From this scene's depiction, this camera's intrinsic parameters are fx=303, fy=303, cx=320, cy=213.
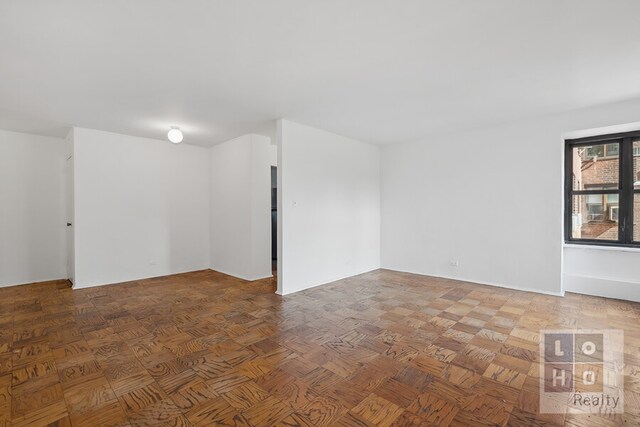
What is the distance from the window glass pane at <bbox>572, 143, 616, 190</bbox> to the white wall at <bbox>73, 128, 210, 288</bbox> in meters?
5.98

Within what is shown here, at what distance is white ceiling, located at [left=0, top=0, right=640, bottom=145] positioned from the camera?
1855mm

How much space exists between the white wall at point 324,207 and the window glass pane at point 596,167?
115 inches

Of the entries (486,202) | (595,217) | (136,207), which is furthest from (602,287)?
(136,207)

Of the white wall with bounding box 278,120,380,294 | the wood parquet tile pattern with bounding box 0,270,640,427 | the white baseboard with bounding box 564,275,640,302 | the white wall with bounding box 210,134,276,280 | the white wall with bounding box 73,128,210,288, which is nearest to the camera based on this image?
the wood parquet tile pattern with bounding box 0,270,640,427

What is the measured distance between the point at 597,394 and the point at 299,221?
10.9 ft

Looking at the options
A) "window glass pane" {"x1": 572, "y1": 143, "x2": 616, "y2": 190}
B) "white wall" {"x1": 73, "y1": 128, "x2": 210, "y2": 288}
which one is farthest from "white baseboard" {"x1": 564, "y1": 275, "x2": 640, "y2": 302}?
"white wall" {"x1": 73, "y1": 128, "x2": 210, "y2": 288}

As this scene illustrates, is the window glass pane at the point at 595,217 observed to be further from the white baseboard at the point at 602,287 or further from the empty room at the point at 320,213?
the white baseboard at the point at 602,287

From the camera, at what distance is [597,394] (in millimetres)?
1862

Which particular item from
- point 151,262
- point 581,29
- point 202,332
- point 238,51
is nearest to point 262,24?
point 238,51

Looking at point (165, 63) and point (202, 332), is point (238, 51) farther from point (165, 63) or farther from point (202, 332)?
point (202, 332)

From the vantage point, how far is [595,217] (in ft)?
13.3

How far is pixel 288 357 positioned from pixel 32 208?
507 centimetres

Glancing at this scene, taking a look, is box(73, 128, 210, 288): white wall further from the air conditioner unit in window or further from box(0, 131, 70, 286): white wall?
the air conditioner unit in window

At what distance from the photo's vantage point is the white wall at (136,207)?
4531mm
